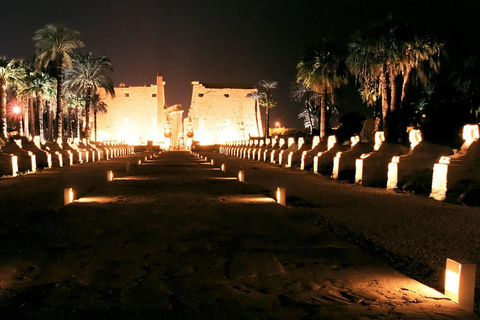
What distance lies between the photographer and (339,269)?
20.4 ft

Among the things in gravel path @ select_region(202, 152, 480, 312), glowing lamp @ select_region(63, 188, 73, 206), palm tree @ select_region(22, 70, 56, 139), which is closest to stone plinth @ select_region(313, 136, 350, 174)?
gravel path @ select_region(202, 152, 480, 312)

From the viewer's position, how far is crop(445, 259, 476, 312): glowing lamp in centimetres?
459

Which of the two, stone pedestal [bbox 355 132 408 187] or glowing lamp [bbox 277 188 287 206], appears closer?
glowing lamp [bbox 277 188 287 206]

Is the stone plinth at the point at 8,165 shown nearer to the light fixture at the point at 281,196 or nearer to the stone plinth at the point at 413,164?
the light fixture at the point at 281,196

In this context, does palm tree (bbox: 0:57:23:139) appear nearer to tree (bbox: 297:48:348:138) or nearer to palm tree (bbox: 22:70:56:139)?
palm tree (bbox: 22:70:56:139)

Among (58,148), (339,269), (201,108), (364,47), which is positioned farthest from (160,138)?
(339,269)

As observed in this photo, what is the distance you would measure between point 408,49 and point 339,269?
84.7 feet

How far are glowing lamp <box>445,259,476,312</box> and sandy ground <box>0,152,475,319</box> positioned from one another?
0.59ft

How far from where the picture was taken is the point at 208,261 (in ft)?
21.7

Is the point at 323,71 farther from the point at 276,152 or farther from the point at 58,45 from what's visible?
the point at 58,45

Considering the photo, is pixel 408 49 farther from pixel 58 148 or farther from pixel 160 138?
pixel 160 138

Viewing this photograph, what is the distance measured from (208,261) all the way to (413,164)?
1234 centimetres

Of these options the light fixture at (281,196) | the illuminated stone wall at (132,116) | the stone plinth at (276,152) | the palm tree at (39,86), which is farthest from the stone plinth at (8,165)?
the illuminated stone wall at (132,116)

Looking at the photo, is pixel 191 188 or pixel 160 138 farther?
pixel 160 138
